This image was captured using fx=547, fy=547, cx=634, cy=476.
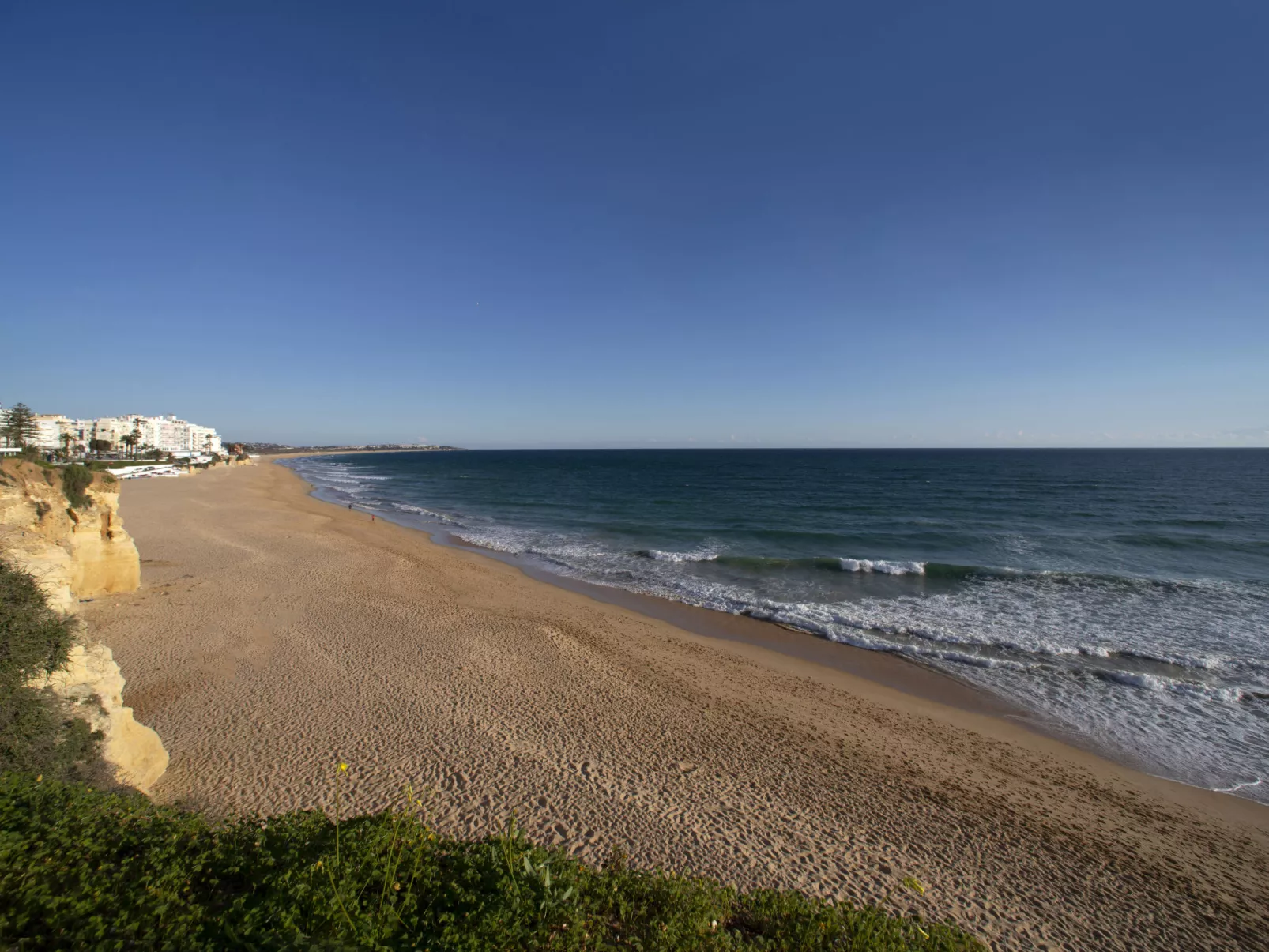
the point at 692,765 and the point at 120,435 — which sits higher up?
the point at 120,435

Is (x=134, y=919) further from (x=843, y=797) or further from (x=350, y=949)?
(x=843, y=797)

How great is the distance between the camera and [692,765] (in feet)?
26.7

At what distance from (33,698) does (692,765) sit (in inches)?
300

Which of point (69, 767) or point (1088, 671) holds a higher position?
point (69, 767)

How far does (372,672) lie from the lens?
11078 mm

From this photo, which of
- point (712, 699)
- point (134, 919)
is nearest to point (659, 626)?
point (712, 699)

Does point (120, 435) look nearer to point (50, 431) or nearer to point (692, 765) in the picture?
point (50, 431)

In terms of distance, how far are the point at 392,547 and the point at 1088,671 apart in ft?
81.2

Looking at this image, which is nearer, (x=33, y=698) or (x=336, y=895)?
(x=336, y=895)

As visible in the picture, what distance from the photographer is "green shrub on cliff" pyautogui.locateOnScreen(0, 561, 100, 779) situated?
16.7 ft

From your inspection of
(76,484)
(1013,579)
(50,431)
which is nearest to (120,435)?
(50,431)

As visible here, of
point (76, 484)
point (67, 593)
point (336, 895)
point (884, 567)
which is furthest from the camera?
point (884, 567)

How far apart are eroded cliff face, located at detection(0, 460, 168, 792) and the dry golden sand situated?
71 cm

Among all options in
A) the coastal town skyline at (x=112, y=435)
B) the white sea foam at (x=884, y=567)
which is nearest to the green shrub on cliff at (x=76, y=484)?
the white sea foam at (x=884, y=567)
